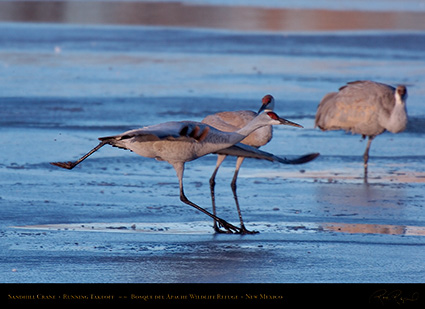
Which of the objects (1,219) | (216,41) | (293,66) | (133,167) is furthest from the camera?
(216,41)

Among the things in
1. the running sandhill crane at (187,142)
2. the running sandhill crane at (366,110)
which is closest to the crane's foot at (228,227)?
the running sandhill crane at (187,142)

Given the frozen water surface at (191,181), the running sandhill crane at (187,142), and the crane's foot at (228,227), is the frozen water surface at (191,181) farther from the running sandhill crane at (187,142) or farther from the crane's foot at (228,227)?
the running sandhill crane at (187,142)

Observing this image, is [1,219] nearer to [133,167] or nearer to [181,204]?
[181,204]

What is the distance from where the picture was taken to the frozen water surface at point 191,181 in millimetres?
7199

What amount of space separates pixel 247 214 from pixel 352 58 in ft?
45.1

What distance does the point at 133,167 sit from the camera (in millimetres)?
10891

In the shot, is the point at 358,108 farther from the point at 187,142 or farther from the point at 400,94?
the point at 187,142

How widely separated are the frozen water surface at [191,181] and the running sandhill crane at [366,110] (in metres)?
0.27

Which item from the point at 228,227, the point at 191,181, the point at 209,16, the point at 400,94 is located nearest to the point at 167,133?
the point at 228,227

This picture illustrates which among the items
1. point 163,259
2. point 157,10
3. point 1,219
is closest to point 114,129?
point 1,219

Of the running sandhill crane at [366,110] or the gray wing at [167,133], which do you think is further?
the running sandhill crane at [366,110]

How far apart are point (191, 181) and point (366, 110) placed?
3417 millimetres

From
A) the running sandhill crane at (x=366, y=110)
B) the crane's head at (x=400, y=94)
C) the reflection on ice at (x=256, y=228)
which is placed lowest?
the reflection on ice at (x=256, y=228)

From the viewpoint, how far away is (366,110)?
42.0ft
